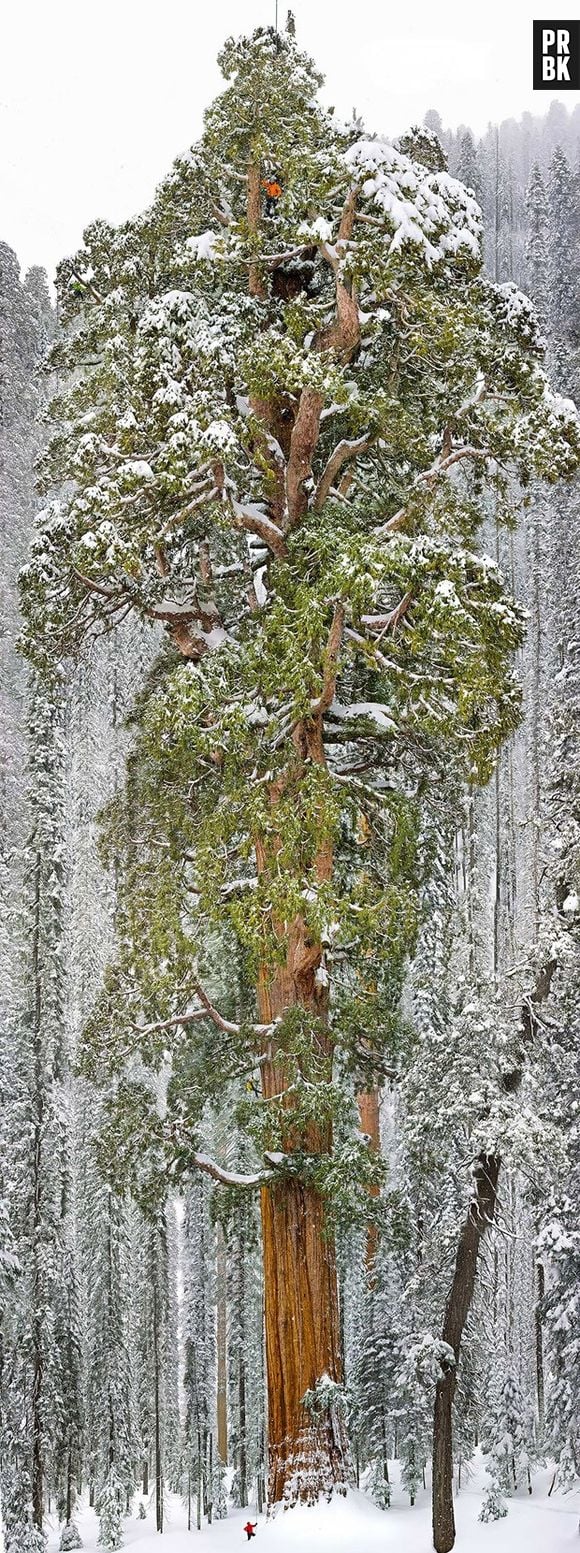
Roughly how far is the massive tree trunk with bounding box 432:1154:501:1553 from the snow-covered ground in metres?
0.35

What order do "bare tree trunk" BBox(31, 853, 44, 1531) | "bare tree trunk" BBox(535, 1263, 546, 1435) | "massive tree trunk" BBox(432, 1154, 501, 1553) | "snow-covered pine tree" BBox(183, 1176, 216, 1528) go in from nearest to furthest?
1. "massive tree trunk" BBox(432, 1154, 501, 1553)
2. "bare tree trunk" BBox(31, 853, 44, 1531)
3. "bare tree trunk" BBox(535, 1263, 546, 1435)
4. "snow-covered pine tree" BBox(183, 1176, 216, 1528)

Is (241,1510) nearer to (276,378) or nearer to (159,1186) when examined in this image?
(159,1186)

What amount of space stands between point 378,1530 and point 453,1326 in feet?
12.0

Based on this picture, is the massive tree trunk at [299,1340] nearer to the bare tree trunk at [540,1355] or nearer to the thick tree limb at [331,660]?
the thick tree limb at [331,660]

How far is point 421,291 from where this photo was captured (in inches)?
364

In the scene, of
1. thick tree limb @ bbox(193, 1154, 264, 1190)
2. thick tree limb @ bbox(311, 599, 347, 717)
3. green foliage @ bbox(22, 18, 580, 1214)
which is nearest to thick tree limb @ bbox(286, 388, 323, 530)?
green foliage @ bbox(22, 18, 580, 1214)

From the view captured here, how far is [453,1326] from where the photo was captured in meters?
12.4

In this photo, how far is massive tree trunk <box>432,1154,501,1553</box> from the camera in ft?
39.5

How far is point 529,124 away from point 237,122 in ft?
265

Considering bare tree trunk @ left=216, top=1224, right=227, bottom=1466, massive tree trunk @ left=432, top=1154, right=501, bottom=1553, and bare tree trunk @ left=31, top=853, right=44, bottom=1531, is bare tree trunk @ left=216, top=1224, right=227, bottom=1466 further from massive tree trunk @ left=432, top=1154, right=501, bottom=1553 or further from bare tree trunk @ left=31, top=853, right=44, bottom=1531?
massive tree trunk @ left=432, top=1154, right=501, bottom=1553

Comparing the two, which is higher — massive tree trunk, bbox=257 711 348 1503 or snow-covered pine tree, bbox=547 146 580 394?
snow-covered pine tree, bbox=547 146 580 394

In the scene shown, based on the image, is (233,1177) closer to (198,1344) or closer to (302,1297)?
(302,1297)

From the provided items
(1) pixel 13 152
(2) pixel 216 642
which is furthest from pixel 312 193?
(1) pixel 13 152

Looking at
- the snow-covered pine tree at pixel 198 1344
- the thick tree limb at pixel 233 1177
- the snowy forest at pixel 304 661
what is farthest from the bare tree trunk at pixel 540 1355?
the thick tree limb at pixel 233 1177
